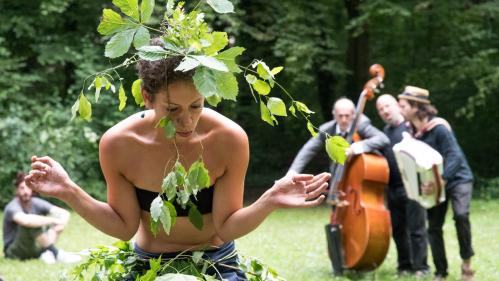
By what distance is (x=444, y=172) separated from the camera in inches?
320

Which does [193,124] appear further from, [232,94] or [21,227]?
[21,227]

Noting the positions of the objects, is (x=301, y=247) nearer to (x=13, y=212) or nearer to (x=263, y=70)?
(x=13, y=212)

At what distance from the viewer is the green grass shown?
945 cm

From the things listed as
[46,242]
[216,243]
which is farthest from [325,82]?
[216,243]

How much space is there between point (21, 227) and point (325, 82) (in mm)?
12975

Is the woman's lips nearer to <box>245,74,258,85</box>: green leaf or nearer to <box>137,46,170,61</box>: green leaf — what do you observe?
<box>245,74,258,85</box>: green leaf

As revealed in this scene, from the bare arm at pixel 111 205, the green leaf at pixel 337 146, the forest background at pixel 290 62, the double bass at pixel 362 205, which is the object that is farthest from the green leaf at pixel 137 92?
the forest background at pixel 290 62

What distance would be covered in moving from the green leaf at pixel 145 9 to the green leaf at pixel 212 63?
261 mm

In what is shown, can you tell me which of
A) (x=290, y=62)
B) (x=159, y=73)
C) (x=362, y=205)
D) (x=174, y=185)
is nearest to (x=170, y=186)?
(x=174, y=185)

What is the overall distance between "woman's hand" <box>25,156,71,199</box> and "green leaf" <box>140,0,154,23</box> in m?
0.64

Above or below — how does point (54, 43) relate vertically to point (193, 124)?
below

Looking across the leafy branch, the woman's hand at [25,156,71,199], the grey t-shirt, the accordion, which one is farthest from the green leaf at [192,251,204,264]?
the grey t-shirt

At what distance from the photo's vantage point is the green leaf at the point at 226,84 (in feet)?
9.97

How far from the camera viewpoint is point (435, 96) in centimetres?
2134
